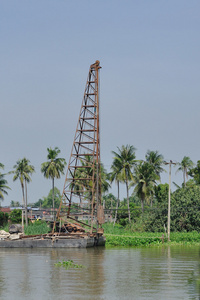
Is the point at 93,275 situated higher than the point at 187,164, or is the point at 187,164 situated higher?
the point at 187,164

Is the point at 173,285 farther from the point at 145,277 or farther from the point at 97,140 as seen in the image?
the point at 97,140

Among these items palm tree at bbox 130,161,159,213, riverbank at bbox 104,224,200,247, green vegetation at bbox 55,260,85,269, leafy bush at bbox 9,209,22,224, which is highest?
palm tree at bbox 130,161,159,213

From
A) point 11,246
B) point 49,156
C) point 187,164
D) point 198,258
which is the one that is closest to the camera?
point 198,258

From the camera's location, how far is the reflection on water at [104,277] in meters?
23.8

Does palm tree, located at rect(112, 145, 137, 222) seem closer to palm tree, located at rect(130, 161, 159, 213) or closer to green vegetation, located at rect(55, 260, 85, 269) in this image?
palm tree, located at rect(130, 161, 159, 213)

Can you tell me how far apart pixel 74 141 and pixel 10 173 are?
3820cm

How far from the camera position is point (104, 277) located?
96.8 feet

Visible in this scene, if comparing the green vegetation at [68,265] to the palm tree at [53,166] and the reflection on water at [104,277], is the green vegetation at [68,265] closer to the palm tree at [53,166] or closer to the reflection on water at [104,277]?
the reflection on water at [104,277]

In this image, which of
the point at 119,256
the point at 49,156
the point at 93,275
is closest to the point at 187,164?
the point at 49,156

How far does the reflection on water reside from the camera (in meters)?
23.8

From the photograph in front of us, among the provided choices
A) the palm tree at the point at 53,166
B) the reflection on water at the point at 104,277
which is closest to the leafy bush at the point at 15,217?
the palm tree at the point at 53,166

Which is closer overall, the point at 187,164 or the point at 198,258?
the point at 198,258

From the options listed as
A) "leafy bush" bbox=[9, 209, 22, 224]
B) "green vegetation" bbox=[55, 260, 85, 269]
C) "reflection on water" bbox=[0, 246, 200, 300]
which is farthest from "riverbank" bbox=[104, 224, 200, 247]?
"leafy bush" bbox=[9, 209, 22, 224]

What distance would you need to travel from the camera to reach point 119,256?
43594 millimetres
